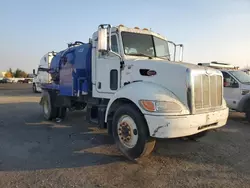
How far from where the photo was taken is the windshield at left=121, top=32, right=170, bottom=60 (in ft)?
19.1

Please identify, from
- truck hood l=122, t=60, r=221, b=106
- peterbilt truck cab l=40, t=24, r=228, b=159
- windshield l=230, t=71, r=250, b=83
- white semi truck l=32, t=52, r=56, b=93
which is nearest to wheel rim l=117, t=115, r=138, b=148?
peterbilt truck cab l=40, t=24, r=228, b=159

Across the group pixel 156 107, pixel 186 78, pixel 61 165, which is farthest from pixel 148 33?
pixel 61 165

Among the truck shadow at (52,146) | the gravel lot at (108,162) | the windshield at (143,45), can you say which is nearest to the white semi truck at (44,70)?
the truck shadow at (52,146)

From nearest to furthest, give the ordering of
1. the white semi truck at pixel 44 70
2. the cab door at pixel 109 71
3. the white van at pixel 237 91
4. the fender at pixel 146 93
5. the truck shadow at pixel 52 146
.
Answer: the fender at pixel 146 93
the truck shadow at pixel 52 146
the cab door at pixel 109 71
the white van at pixel 237 91
the white semi truck at pixel 44 70

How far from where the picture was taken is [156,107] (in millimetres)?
4324

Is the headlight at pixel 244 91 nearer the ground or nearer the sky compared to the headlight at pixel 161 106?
nearer the sky

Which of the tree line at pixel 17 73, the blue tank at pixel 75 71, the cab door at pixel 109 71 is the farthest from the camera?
the tree line at pixel 17 73

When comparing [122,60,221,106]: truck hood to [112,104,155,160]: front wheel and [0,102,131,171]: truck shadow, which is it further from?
[0,102,131,171]: truck shadow

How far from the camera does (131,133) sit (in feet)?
15.6

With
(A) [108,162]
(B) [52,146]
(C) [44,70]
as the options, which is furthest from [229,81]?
(C) [44,70]

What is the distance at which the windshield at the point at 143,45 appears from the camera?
582 centimetres

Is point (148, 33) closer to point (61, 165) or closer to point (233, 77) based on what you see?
point (61, 165)

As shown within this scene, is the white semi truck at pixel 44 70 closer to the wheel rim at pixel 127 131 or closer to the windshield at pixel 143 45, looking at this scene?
the windshield at pixel 143 45

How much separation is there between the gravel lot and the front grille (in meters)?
1.08
